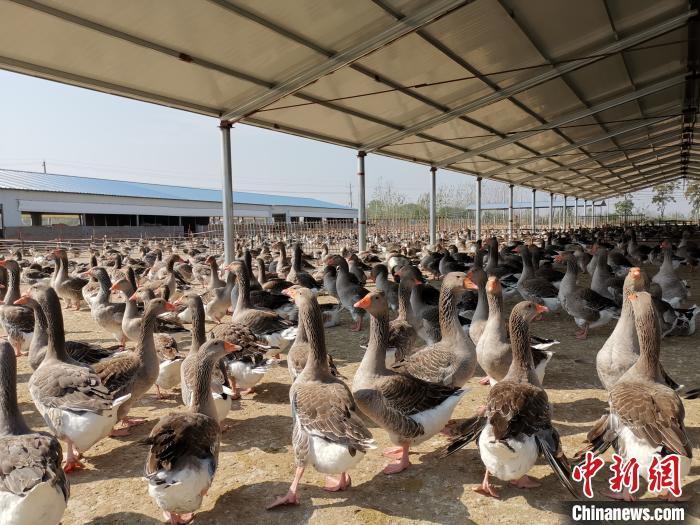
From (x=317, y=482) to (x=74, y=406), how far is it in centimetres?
249

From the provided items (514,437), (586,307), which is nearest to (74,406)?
(514,437)

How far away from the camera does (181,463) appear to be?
356 cm

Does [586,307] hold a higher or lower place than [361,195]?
lower

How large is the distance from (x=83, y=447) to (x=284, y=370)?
3629mm

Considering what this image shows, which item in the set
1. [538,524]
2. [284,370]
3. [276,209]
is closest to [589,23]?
[284,370]

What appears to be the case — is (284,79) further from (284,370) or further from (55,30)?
(284,370)

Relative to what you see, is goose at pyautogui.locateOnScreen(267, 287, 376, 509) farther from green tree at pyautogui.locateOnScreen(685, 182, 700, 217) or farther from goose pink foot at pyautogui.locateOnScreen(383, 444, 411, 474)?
green tree at pyautogui.locateOnScreen(685, 182, 700, 217)

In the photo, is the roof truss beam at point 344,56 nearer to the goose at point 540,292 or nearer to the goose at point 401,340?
the goose at point 401,340

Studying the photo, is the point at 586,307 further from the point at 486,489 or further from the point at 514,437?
the point at 514,437

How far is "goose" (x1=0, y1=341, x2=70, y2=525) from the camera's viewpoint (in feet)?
10.2

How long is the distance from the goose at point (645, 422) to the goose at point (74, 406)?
4539mm

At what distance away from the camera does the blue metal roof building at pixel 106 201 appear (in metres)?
44.2

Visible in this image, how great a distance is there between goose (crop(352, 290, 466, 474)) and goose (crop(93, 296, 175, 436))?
2.63 m
